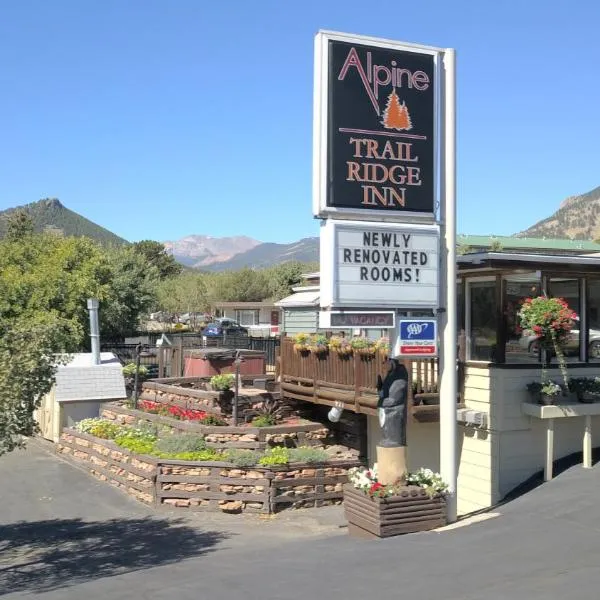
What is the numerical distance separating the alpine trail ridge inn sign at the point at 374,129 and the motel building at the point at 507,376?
253 centimetres

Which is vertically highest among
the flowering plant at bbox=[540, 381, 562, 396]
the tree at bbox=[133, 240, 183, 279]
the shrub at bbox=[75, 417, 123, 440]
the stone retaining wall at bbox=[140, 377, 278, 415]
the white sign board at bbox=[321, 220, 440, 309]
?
the tree at bbox=[133, 240, 183, 279]

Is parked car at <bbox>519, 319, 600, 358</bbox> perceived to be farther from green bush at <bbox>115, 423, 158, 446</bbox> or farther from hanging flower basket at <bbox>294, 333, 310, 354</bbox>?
green bush at <bbox>115, 423, 158, 446</bbox>

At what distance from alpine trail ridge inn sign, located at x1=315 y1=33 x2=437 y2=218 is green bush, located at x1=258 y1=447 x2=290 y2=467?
21.6ft

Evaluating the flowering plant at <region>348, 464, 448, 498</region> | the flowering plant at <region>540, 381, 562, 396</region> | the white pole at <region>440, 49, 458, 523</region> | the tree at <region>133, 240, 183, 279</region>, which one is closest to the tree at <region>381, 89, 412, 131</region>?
the white pole at <region>440, 49, 458, 523</region>

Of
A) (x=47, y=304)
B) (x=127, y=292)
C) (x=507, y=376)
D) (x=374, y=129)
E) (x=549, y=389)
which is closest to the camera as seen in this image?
(x=374, y=129)

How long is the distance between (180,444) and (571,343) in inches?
321

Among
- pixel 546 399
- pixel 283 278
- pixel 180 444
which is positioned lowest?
pixel 180 444

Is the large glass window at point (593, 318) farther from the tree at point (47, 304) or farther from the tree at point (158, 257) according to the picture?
the tree at point (158, 257)

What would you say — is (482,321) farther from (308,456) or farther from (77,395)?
(77,395)

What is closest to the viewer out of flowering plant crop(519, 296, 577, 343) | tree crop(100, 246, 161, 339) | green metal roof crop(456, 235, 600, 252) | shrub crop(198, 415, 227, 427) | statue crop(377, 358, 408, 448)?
statue crop(377, 358, 408, 448)

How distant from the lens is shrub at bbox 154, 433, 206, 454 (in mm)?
15680

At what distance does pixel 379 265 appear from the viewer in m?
10.3

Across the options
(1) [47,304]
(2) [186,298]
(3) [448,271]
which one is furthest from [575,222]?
(3) [448,271]

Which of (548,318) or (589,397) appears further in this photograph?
(589,397)
